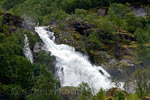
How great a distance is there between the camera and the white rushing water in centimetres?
4906

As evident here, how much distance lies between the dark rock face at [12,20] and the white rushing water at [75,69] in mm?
5848

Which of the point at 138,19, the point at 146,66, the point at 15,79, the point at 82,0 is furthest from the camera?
the point at 82,0

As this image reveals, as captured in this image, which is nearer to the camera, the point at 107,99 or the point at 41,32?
the point at 107,99

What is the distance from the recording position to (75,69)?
52.5 metres

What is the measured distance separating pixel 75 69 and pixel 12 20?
18.5 m

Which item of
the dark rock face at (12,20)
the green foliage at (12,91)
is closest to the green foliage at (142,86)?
the green foliage at (12,91)

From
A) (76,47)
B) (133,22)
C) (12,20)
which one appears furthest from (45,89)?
(133,22)

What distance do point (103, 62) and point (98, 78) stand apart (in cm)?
848

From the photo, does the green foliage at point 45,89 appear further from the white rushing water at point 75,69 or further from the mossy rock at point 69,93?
the white rushing water at point 75,69

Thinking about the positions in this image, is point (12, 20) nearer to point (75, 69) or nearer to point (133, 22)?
point (75, 69)

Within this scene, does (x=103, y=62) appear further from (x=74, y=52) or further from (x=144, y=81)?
(x=144, y=81)

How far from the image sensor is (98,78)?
166 ft

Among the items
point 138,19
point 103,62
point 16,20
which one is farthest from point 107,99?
point 138,19

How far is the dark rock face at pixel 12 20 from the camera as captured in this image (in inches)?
2317
